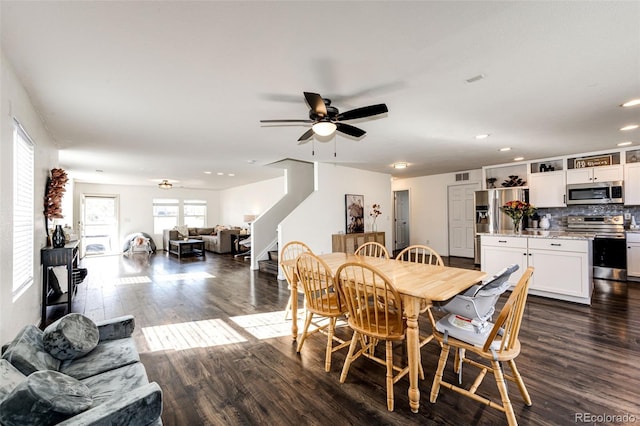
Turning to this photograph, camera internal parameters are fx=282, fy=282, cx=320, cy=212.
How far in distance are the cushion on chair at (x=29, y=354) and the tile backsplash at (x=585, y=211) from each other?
26.5 feet

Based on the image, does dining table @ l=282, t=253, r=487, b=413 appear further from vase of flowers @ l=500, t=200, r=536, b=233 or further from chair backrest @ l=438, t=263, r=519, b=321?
vase of flowers @ l=500, t=200, r=536, b=233

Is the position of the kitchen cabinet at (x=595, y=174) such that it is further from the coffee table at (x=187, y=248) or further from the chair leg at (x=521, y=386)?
the coffee table at (x=187, y=248)

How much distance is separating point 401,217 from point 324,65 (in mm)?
8064

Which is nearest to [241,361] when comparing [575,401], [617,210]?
[575,401]

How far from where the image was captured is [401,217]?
966 centimetres

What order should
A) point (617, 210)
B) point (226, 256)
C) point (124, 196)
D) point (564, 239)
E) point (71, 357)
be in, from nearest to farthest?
point (71, 357) < point (564, 239) < point (617, 210) < point (226, 256) < point (124, 196)

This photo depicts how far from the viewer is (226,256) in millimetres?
8859

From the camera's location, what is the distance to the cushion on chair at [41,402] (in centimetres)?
105

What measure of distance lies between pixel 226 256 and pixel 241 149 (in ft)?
15.9

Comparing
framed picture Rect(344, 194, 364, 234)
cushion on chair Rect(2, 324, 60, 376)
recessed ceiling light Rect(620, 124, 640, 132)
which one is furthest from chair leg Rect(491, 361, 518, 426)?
framed picture Rect(344, 194, 364, 234)

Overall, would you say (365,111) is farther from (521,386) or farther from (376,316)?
(521,386)

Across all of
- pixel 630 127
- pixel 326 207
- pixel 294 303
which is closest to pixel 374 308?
pixel 294 303

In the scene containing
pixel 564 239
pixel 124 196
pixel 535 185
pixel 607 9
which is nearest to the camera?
pixel 607 9

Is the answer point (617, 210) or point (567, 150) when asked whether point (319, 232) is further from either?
point (617, 210)
